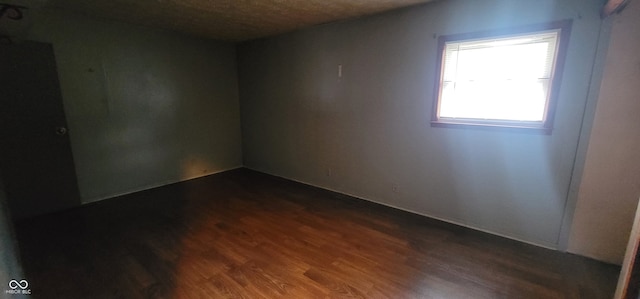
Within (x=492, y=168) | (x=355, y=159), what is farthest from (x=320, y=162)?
(x=492, y=168)

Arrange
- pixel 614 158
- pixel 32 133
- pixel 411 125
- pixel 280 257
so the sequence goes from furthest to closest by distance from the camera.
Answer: pixel 411 125 < pixel 32 133 < pixel 280 257 < pixel 614 158

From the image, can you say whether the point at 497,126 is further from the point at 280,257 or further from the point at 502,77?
the point at 280,257

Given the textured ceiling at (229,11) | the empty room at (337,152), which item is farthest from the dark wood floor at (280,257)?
the textured ceiling at (229,11)

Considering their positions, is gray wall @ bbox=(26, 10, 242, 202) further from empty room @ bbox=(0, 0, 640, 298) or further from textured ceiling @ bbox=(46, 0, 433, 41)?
textured ceiling @ bbox=(46, 0, 433, 41)

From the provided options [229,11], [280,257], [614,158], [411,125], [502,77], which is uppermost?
[229,11]

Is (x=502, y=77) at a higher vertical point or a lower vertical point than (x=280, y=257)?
higher

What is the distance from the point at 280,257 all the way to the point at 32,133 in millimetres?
3085

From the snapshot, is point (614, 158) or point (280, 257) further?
point (280, 257)

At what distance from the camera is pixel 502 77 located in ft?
7.65

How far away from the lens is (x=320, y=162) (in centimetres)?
389

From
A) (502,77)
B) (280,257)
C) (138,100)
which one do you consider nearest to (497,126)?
(502,77)

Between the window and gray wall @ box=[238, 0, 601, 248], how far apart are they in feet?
0.25

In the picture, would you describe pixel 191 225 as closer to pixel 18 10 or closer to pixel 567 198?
pixel 18 10

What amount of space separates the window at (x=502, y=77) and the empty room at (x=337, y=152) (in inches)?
0.7
